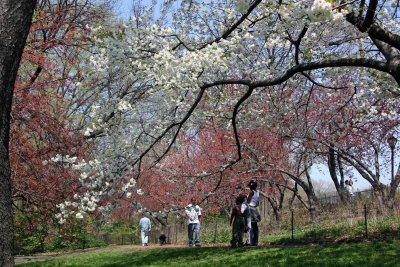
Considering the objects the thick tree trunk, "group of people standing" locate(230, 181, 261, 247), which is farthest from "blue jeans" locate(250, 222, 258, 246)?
the thick tree trunk

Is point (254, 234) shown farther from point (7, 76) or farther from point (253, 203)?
point (7, 76)

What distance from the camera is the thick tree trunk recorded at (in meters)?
4.30

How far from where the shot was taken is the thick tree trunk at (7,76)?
4.30m

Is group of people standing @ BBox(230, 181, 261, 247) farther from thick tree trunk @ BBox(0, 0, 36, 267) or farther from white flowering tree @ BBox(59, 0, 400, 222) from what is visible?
thick tree trunk @ BBox(0, 0, 36, 267)

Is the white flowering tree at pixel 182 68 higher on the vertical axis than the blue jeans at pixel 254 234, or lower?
higher

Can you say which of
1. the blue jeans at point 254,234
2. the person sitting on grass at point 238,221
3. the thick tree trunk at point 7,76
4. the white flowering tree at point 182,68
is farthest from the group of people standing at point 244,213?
the thick tree trunk at point 7,76

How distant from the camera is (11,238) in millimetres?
4379

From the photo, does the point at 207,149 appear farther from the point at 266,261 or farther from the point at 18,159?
the point at 266,261

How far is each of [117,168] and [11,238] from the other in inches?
120

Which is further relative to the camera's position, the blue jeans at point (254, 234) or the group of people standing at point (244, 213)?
the blue jeans at point (254, 234)

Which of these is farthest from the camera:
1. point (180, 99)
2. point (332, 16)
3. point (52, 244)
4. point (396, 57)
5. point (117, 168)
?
point (52, 244)

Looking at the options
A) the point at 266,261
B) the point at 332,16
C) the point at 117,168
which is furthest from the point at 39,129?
the point at 332,16

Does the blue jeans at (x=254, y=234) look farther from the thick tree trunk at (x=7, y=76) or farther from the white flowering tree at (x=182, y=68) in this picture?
the thick tree trunk at (x=7, y=76)

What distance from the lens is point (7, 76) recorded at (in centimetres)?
437
